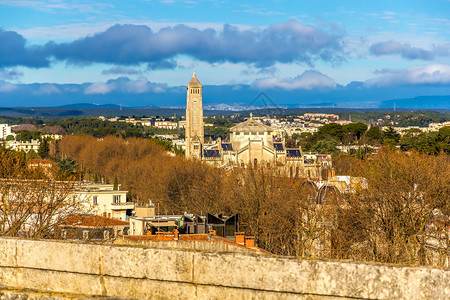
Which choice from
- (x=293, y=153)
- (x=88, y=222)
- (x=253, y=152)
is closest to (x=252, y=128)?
(x=253, y=152)

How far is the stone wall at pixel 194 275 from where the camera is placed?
23.7ft

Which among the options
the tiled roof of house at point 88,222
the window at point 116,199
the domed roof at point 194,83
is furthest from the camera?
the domed roof at point 194,83

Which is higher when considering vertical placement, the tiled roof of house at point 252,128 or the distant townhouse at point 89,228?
the tiled roof of house at point 252,128

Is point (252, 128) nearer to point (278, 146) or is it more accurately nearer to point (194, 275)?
point (278, 146)

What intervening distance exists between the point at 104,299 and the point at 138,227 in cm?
3112

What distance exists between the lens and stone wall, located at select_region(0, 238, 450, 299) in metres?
7.21

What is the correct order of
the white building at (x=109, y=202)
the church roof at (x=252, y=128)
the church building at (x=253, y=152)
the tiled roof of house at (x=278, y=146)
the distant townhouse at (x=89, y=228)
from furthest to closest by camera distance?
the church roof at (x=252, y=128) → the tiled roof of house at (x=278, y=146) → the church building at (x=253, y=152) → the white building at (x=109, y=202) → the distant townhouse at (x=89, y=228)

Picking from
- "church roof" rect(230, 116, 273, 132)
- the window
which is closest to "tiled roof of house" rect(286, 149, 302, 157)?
"church roof" rect(230, 116, 273, 132)

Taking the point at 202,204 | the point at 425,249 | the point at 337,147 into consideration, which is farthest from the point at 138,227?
the point at 337,147

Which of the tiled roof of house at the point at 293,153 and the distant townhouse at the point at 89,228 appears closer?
the distant townhouse at the point at 89,228

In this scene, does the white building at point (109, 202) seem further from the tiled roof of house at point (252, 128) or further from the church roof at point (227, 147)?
the tiled roof of house at point (252, 128)

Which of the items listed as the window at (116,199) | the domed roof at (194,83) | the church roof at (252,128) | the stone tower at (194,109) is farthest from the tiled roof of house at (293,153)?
the window at (116,199)

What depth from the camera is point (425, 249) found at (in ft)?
90.8

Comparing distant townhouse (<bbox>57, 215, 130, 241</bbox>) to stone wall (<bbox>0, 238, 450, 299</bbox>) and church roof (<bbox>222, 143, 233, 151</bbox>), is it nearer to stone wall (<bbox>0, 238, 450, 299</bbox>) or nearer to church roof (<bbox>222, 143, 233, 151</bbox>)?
stone wall (<bbox>0, 238, 450, 299</bbox>)
